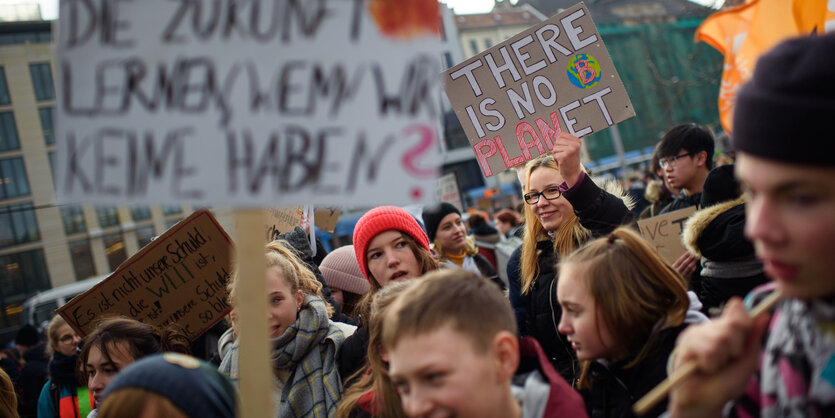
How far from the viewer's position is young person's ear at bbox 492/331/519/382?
1.76 m

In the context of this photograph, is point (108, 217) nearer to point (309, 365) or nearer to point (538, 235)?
point (309, 365)

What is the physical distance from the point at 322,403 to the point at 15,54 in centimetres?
3647

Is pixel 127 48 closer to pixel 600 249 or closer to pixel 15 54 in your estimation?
pixel 600 249

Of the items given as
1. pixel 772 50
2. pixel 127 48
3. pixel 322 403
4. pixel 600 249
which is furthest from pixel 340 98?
pixel 322 403

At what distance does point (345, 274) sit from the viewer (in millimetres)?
4176

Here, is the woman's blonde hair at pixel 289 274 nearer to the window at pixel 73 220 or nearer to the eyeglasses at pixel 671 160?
the eyeglasses at pixel 671 160

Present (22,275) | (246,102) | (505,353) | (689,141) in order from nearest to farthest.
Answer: (246,102)
(505,353)
(689,141)
(22,275)

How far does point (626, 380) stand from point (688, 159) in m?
2.61

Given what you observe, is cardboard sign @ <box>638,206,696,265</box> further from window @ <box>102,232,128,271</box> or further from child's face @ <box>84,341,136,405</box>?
window @ <box>102,232,128,271</box>

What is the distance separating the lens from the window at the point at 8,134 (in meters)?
31.8

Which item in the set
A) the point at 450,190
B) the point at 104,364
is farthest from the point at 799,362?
the point at 450,190

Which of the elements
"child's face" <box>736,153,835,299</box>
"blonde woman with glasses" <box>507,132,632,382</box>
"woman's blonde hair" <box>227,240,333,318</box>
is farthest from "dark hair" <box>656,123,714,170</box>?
"child's face" <box>736,153,835,299</box>

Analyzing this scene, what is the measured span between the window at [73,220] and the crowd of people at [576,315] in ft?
106

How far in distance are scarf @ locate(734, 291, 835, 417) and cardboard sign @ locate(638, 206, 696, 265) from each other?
9.24 ft
